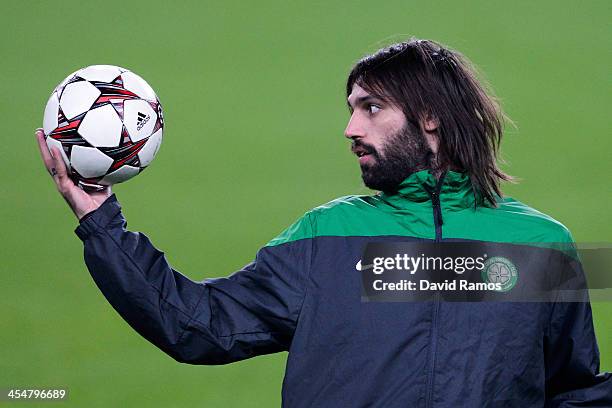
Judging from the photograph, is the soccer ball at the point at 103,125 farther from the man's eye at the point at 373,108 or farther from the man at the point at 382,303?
the man's eye at the point at 373,108

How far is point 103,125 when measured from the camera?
3.17 meters

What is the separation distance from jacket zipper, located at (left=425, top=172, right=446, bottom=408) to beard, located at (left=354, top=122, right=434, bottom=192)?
102mm

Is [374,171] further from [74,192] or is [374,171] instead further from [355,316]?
[74,192]

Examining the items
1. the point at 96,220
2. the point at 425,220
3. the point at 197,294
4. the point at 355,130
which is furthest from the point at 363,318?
the point at 96,220

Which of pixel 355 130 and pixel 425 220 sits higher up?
pixel 355 130

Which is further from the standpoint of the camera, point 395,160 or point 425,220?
point 395,160

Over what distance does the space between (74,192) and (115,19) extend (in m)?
6.60

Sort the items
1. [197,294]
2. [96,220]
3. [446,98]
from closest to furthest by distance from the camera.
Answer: [96,220] → [197,294] → [446,98]

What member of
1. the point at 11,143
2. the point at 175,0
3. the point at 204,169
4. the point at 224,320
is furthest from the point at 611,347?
the point at 175,0

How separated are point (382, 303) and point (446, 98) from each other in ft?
2.50

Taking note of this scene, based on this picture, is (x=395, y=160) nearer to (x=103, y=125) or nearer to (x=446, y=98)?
(x=446, y=98)

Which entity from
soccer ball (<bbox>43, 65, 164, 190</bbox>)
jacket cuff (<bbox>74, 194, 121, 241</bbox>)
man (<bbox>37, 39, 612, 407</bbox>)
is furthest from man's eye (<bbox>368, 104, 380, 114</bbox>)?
jacket cuff (<bbox>74, 194, 121, 241</bbox>)

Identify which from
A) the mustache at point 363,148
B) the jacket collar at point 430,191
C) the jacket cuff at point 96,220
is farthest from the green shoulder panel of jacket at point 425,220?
the jacket cuff at point 96,220

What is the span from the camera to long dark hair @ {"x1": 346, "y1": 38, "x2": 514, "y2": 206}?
3.29 meters
